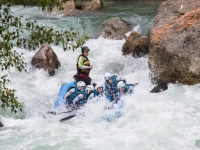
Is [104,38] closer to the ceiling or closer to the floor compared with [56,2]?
closer to the floor

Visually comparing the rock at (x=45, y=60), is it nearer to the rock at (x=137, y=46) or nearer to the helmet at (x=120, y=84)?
the rock at (x=137, y=46)

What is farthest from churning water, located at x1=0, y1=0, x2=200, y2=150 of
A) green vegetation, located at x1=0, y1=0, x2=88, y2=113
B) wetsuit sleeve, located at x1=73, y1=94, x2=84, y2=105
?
green vegetation, located at x1=0, y1=0, x2=88, y2=113

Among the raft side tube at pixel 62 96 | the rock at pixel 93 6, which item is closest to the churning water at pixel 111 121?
the raft side tube at pixel 62 96

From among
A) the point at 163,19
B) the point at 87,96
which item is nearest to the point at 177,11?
the point at 163,19

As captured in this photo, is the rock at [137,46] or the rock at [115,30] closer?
the rock at [137,46]

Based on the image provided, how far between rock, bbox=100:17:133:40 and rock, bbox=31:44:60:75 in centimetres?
304

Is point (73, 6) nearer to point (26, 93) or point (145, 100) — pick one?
point (26, 93)

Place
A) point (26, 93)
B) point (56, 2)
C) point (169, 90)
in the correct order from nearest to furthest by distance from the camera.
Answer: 1. point (56, 2)
2. point (169, 90)
3. point (26, 93)

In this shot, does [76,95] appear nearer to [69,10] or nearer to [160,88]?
[160,88]

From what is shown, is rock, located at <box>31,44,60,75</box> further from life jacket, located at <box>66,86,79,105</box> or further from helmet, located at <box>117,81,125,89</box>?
helmet, located at <box>117,81,125,89</box>

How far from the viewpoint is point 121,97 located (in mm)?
7977

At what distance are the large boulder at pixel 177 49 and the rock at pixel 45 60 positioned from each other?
11.2 ft

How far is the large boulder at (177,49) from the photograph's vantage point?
855cm

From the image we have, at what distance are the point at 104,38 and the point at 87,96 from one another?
18.9 ft
